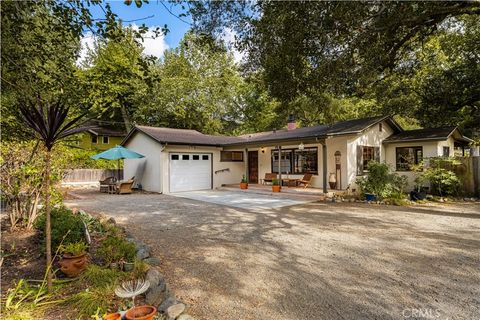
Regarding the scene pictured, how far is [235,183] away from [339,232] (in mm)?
10662

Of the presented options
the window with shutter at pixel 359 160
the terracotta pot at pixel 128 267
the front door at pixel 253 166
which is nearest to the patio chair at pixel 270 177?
the front door at pixel 253 166

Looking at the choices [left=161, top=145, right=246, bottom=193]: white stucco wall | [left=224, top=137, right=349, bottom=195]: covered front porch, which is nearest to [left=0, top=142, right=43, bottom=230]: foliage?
[left=161, top=145, right=246, bottom=193]: white stucco wall

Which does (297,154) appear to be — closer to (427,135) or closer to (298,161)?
(298,161)

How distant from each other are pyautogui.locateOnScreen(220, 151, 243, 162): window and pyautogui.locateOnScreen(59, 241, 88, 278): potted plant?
486 inches

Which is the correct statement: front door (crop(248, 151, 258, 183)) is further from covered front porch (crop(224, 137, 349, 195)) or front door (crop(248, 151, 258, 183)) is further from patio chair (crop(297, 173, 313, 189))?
patio chair (crop(297, 173, 313, 189))

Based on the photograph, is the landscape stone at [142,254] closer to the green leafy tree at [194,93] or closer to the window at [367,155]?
the window at [367,155]

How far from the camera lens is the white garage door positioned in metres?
13.7

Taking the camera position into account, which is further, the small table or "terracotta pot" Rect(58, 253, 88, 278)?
the small table

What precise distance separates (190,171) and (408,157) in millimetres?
10738

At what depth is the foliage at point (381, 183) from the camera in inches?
387

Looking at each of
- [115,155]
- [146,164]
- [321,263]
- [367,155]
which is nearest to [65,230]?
[321,263]

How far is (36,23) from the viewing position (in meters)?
3.46

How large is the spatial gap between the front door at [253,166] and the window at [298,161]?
1.45 metres

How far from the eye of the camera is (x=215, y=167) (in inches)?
606
